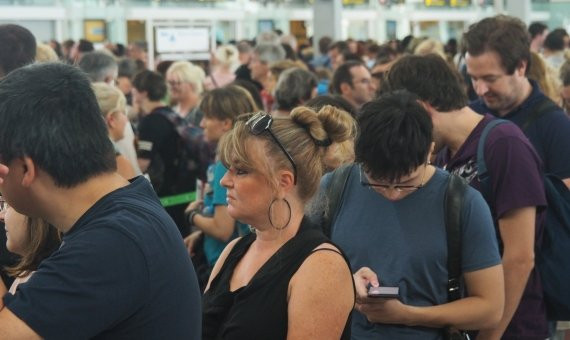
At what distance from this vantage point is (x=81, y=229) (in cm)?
189

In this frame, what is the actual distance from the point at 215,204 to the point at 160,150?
1.56 meters

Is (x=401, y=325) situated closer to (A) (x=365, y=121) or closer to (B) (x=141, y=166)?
(A) (x=365, y=121)

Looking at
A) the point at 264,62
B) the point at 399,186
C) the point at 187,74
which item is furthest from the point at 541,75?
the point at 264,62

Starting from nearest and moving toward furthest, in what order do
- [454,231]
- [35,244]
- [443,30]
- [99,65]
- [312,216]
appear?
[35,244]
[454,231]
[312,216]
[99,65]
[443,30]

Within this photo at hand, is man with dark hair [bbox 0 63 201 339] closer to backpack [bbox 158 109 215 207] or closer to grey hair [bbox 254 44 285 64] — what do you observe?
backpack [bbox 158 109 215 207]

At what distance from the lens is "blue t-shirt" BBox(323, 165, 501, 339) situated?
111 inches

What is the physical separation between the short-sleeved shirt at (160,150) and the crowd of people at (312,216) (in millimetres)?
1950

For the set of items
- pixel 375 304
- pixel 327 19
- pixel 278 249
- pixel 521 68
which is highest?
pixel 327 19

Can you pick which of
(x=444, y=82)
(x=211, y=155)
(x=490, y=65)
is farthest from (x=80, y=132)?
(x=211, y=155)

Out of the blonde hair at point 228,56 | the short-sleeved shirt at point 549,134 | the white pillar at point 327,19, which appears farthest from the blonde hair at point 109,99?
the white pillar at point 327,19

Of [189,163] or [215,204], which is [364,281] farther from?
[189,163]

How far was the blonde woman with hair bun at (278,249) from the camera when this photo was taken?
2.33m

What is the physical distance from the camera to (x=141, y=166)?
600 cm

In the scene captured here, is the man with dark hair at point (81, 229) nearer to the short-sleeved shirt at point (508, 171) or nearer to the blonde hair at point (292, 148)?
the blonde hair at point (292, 148)
